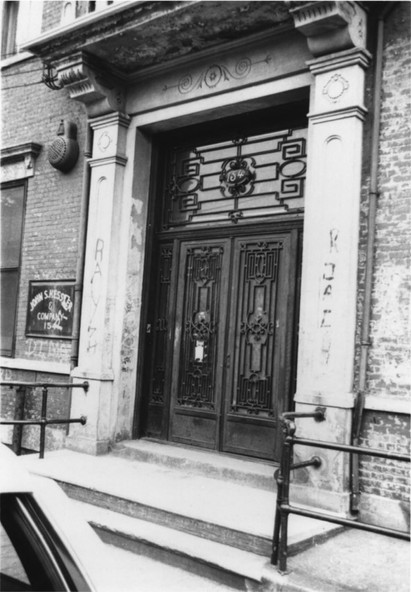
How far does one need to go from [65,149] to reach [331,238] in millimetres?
4213

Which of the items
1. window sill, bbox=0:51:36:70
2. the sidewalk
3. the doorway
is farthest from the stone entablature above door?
the sidewalk

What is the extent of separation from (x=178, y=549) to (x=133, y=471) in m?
1.82

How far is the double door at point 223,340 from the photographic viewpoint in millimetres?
6379

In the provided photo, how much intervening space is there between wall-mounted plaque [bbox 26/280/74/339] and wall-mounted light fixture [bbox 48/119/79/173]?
1625mm

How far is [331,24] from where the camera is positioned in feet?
17.9

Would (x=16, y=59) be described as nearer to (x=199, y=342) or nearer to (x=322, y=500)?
(x=199, y=342)

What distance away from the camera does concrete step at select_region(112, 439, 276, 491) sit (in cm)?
588

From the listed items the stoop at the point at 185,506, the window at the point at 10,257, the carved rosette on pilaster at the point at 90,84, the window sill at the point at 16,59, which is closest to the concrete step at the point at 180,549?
the stoop at the point at 185,506

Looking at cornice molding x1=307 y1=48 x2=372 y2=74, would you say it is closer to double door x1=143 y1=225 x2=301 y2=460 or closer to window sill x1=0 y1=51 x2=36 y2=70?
double door x1=143 y1=225 x2=301 y2=460

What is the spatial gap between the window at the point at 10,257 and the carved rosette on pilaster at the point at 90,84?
1.90 meters

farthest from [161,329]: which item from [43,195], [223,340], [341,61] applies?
[341,61]

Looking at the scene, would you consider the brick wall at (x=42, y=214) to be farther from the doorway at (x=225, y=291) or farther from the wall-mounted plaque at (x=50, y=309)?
the doorway at (x=225, y=291)

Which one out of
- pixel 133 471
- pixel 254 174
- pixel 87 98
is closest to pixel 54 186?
pixel 87 98

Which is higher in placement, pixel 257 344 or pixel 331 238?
pixel 331 238
